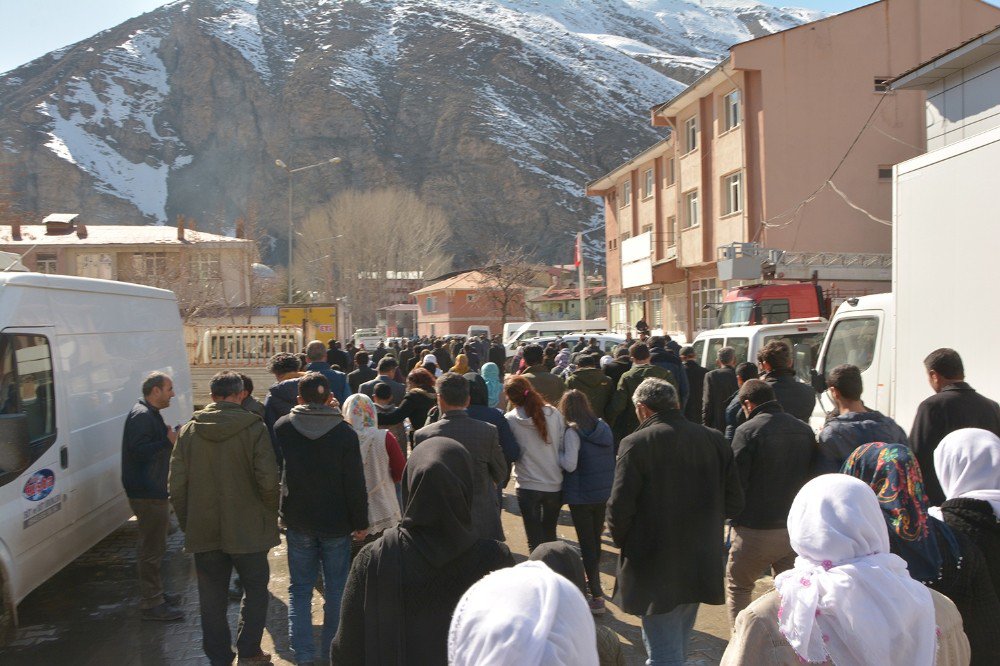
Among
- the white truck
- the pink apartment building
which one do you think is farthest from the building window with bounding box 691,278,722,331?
the white truck

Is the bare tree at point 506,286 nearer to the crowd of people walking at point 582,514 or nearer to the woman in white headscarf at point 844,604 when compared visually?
the crowd of people walking at point 582,514

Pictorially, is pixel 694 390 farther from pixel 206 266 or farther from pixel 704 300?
pixel 206 266

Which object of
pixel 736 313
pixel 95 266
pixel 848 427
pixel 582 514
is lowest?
pixel 582 514

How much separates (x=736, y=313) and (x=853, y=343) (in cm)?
860

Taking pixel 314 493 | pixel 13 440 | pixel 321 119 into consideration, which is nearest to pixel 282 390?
pixel 314 493

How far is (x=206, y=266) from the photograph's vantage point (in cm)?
4153

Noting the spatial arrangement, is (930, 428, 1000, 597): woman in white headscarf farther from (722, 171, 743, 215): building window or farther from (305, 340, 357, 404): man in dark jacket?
(722, 171, 743, 215): building window

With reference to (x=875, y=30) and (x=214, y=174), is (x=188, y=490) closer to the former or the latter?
(x=875, y=30)

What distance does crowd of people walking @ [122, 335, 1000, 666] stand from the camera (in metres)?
2.19

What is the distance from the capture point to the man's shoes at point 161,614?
6.14 metres

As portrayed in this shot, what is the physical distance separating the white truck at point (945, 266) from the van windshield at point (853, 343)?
1.34 feet

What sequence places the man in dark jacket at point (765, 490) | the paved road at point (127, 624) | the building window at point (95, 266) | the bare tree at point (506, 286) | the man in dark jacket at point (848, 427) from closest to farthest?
the man in dark jacket at point (848, 427)
the man in dark jacket at point (765, 490)
the paved road at point (127, 624)
the building window at point (95, 266)
the bare tree at point (506, 286)

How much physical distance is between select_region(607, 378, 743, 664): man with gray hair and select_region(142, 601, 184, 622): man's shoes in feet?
12.0

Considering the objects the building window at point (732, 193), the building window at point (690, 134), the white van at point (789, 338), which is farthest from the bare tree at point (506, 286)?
the white van at point (789, 338)
